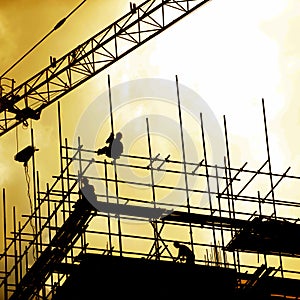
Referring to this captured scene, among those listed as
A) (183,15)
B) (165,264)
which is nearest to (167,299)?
(165,264)

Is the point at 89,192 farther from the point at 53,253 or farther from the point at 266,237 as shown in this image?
the point at 266,237

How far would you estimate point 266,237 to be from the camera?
122 feet

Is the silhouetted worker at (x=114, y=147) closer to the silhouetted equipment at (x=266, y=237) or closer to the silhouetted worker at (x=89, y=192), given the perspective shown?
the silhouetted worker at (x=89, y=192)

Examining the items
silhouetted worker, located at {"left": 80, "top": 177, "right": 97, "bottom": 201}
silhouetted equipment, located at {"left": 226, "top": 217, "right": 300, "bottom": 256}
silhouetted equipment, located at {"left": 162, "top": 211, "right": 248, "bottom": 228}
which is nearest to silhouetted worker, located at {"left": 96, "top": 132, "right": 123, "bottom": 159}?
silhouetted worker, located at {"left": 80, "top": 177, "right": 97, "bottom": 201}

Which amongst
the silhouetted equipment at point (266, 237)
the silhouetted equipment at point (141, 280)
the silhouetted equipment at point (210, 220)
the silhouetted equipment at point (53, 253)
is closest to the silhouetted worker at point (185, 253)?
the silhouetted equipment at point (210, 220)

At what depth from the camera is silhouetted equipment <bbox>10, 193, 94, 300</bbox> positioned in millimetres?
35500

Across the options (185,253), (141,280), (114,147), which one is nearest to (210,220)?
(185,253)

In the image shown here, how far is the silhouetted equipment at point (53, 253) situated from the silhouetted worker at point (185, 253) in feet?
8.43

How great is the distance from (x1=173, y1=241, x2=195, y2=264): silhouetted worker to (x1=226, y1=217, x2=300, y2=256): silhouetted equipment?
50.3 inches

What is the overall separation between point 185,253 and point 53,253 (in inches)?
137

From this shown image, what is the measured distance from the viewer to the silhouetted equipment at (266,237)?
3706 cm

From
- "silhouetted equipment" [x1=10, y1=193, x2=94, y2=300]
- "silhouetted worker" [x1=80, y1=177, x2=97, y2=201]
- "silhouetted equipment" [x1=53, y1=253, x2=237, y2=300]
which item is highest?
"silhouetted worker" [x1=80, y1=177, x2=97, y2=201]

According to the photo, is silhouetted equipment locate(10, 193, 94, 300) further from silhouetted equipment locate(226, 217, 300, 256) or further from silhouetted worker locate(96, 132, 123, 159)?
silhouetted equipment locate(226, 217, 300, 256)

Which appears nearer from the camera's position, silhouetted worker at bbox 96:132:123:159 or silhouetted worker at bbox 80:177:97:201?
silhouetted worker at bbox 80:177:97:201
